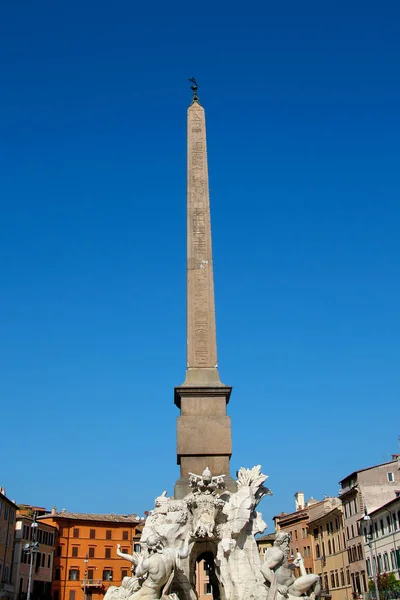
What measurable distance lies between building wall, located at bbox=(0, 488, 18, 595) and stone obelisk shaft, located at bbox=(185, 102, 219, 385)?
29.5 m

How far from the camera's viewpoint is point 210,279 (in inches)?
600

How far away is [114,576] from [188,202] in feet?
142

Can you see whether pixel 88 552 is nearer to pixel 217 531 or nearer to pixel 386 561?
pixel 386 561

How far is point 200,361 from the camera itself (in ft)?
47.3

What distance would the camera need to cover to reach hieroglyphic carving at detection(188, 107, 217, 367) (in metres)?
14.6

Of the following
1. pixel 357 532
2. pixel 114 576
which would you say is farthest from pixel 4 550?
pixel 357 532

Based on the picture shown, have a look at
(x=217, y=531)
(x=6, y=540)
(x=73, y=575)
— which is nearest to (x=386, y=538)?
(x=6, y=540)

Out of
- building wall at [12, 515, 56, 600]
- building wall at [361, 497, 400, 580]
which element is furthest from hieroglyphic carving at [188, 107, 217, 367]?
building wall at [12, 515, 56, 600]

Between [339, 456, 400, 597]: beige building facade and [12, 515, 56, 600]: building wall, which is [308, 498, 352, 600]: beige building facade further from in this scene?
[12, 515, 56, 600]: building wall

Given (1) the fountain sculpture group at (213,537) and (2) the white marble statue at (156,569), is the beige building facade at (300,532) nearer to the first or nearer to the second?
(1) the fountain sculpture group at (213,537)

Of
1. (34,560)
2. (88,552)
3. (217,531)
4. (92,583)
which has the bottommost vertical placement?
(217,531)

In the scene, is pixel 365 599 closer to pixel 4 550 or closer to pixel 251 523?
pixel 4 550


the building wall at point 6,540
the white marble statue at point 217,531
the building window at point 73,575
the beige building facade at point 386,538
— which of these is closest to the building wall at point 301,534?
the beige building facade at point 386,538

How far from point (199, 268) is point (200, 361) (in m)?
2.14
